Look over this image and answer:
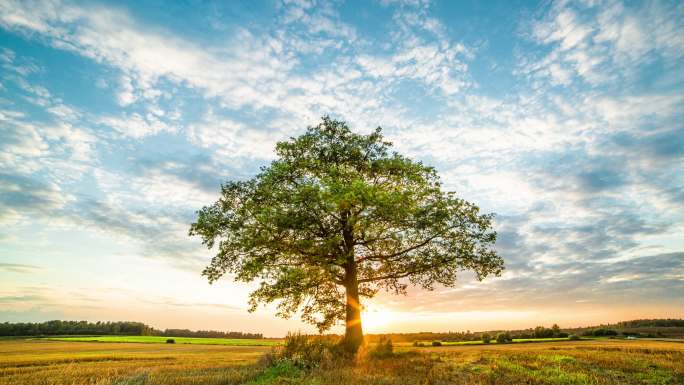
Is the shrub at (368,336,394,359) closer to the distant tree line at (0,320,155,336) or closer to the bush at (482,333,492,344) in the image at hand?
the bush at (482,333,492,344)

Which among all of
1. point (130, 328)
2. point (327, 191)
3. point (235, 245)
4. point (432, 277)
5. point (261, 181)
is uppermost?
point (261, 181)

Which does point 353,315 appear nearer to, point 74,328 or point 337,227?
point 337,227

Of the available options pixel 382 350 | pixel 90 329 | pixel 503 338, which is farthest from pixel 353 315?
pixel 90 329

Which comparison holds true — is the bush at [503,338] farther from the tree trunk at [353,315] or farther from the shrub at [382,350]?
the shrub at [382,350]

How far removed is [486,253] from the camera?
2517 cm

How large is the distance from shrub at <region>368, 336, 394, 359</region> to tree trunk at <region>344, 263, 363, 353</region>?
155cm

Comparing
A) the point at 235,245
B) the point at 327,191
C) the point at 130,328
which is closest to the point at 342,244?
the point at 327,191

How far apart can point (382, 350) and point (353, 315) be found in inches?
139

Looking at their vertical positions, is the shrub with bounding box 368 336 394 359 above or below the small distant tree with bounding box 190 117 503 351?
below

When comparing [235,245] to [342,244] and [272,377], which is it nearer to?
[342,244]

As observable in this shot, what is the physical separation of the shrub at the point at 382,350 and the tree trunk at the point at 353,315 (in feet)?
5.08

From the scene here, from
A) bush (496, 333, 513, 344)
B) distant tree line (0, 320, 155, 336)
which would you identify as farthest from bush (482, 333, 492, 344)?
distant tree line (0, 320, 155, 336)

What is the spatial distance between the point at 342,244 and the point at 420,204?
230 inches

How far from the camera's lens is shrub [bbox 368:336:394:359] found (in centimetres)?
2058
